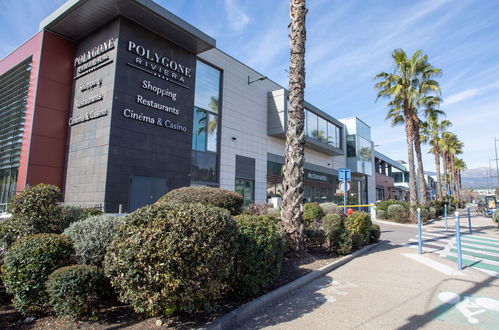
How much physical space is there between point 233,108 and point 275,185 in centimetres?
730

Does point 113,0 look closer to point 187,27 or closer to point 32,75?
point 187,27

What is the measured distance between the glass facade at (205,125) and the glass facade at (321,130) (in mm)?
10441

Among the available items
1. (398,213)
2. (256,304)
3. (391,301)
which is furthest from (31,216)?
(398,213)

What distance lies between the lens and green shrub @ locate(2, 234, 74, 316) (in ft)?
12.8

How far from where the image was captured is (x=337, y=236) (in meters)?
8.16

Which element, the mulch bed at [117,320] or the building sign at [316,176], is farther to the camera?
the building sign at [316,176]

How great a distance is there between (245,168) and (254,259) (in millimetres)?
16983

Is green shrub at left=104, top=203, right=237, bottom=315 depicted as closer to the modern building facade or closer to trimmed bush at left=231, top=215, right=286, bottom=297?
trimmed bush at left=231, top=215, right=286, bottom=297

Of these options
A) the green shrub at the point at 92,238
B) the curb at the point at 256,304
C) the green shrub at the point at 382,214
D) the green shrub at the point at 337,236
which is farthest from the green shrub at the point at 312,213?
the green shrub at the point at 382,214

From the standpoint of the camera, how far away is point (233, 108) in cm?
2117

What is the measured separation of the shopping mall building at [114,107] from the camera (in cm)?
1427

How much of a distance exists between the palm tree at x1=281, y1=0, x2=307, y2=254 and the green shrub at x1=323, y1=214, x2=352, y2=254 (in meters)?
1.09

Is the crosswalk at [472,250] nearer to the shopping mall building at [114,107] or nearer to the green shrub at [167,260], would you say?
the green shrub at [167,260]

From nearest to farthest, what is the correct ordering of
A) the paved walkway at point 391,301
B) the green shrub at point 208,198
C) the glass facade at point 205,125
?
the paved walkway at point 391,301
the green shrub at point 208,198
the glass facade at point 205,125
